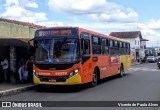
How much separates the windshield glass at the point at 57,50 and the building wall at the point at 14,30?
19.0 ft

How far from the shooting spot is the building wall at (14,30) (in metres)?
20.7

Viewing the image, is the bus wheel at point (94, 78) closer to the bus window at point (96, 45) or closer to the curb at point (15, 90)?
the bus window at point (96, 45)

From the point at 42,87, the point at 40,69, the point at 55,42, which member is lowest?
the point at 42,87

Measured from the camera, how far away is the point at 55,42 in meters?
15.5

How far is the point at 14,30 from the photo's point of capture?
72.8ft

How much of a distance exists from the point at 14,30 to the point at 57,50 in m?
7.87

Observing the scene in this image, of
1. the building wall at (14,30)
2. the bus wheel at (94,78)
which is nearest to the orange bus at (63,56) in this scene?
the bus wheel at (94,78)

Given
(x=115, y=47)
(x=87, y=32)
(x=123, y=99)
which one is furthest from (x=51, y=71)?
(x=115, y=47)

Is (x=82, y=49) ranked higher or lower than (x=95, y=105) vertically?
higher

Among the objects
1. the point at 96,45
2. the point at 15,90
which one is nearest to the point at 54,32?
the point at 96,45

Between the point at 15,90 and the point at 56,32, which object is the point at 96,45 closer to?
the point at 56,32

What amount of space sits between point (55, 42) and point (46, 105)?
15.4 feet

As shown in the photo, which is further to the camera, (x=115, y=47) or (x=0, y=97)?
(x=115, y=47)

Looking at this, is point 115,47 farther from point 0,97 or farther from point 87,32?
point 0,97
